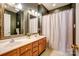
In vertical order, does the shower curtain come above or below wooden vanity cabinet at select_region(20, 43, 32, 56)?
above

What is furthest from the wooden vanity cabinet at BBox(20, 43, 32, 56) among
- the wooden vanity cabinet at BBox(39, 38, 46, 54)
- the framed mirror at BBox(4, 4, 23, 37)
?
the wooden vanity cabinet at BBox(39, 38, 46, 54)

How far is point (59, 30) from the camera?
334 centimetres

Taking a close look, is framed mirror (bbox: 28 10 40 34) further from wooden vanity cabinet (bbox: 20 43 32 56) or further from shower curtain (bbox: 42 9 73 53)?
wooden vanity cabinet (bbox: 20 43 32 56)

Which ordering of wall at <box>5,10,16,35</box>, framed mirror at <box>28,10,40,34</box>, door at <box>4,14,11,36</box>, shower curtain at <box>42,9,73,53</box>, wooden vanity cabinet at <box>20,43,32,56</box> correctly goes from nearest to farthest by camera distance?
wooden vanity cabinet at <box>20,43,32,56</box>, door at <box>4,14,11,36</box>, wall at <box>5,10,16,35</box>, shower curtain at <box>42,9,73,53</box>, framed mirror at <box>28,10,40,34</box>

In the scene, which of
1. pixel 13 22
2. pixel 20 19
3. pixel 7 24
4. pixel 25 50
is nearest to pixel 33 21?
pixel 20 19

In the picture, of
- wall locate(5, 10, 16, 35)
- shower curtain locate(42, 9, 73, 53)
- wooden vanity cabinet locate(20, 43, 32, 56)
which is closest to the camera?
wooden vanity cabinet locate(20, 43, 32, 56)

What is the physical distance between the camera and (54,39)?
3.37 meters

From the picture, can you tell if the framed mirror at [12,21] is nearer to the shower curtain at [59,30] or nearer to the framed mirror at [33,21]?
the framed mirror at [33,21]

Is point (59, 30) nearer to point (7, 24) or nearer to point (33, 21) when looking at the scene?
point (33, 21)

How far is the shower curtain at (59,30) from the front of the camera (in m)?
3.25

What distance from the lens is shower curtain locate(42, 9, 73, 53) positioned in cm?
325

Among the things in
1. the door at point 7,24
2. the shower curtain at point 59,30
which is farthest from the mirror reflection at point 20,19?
the shower curtain at point 59,30

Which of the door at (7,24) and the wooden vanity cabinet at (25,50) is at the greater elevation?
the door at (7,24)

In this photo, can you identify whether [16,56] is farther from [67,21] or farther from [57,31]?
[67,21]
